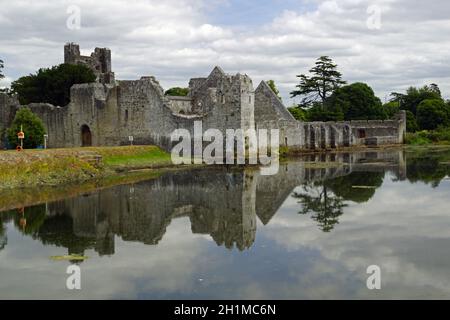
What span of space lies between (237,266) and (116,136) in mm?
29009

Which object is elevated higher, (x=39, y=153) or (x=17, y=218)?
(x=39, y=153)

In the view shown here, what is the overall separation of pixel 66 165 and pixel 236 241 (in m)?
15.0

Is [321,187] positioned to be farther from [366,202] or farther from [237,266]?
[237,266]

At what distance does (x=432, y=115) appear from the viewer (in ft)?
223

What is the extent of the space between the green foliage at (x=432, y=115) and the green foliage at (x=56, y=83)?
38481 millimetres

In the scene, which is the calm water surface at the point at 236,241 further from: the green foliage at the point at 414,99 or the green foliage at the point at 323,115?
the green foliage at the point at 414,99

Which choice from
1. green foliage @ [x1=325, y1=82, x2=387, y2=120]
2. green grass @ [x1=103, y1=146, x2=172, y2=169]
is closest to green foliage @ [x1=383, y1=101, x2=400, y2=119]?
green foliage @ [x1=325, y1=82, x2=387, y2=120]

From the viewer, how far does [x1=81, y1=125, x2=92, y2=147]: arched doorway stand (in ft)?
131

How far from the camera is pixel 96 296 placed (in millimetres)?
9477

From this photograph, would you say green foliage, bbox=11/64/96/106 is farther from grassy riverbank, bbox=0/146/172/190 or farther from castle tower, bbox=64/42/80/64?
grassy riverbank, bbox=0/146/172/190

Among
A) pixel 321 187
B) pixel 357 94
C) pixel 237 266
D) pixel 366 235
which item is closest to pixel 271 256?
pixel 237 266

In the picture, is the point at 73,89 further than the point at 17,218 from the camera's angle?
Yes

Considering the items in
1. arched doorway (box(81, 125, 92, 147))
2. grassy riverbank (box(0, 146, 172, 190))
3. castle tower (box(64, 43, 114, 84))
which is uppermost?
castle tower (box(64, 43, 114, 84))

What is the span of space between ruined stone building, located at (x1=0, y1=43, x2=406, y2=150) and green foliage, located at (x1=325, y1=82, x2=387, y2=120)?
67.3 feet
